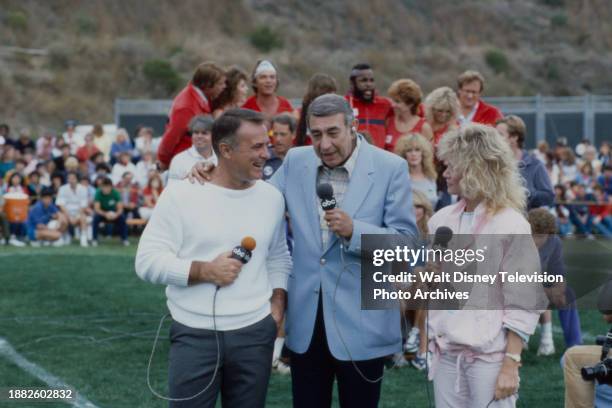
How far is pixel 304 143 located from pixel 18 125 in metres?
34.2

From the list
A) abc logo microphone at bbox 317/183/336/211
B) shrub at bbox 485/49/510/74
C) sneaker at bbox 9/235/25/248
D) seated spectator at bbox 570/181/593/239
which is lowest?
sneaker at bbox 9/235/25/248

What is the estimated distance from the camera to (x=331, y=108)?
17.0 feet

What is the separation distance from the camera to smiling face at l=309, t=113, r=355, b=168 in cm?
520

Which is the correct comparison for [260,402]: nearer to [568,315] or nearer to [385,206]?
[385,206]

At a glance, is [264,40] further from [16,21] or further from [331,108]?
[331,108]

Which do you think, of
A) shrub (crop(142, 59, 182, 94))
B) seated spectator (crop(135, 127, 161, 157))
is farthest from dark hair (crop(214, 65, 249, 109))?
shrub (crop(142, 59, 182, 94))

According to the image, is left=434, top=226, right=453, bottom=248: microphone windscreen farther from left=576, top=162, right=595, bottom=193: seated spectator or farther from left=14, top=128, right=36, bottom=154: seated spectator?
left=14, top=128, right=36, bottom=154: seated spectator

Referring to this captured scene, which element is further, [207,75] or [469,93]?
[469,93]

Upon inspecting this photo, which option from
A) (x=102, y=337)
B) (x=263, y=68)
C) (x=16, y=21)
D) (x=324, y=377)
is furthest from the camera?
(x=16, y=21)

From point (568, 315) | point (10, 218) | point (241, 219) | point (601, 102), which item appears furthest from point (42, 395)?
Result: point (601, 102)

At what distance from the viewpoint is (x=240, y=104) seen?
10305 mm

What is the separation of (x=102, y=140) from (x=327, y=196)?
70.7 feet

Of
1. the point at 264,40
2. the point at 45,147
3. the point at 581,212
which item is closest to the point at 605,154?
the point at 581,212

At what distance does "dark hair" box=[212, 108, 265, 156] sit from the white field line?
11.5 ft
